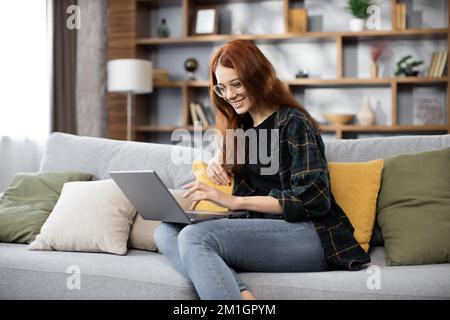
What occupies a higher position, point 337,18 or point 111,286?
point 337,18

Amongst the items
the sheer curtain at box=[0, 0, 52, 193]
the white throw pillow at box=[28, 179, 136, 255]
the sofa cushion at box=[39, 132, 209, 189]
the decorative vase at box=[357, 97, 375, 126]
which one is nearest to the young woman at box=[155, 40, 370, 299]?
the white throw pillow at box=[28, 179, 136, 255]

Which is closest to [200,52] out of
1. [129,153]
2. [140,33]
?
[140,33]

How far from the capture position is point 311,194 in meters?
1.95

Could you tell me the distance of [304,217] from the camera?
1.98 meters

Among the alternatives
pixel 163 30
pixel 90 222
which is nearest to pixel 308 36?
pixel 163 30

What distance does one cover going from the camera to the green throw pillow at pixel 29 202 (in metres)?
2.54

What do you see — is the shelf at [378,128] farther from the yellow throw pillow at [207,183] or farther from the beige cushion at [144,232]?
the beige cushion at [144,232]

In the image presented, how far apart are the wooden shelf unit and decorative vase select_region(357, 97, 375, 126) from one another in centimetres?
9

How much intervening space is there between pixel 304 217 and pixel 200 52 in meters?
3.61

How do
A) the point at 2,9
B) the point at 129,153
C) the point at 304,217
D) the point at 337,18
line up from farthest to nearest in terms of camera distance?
→ the point at 337,18
the point at 2,9
the point at 129,153
the point at 304,217

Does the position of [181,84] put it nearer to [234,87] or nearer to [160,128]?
[160,128]

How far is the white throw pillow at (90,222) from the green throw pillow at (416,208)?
3.04ft

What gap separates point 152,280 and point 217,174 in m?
0.49

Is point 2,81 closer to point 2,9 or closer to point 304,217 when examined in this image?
point 2,9
